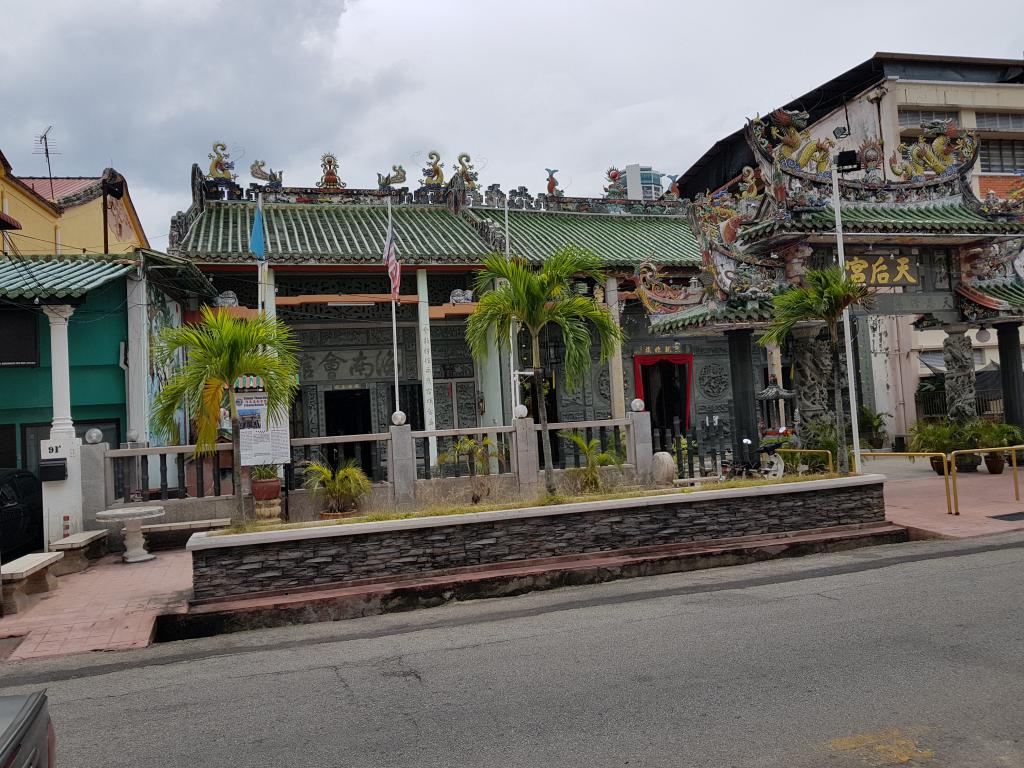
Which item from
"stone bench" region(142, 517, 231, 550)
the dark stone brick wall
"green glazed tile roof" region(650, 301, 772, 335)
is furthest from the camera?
"green glazed tile roof" region(650, 301, 772, 335)

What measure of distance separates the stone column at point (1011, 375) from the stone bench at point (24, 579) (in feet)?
55.6

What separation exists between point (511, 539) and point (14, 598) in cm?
514

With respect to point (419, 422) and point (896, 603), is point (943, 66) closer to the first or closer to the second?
point (419, 422)

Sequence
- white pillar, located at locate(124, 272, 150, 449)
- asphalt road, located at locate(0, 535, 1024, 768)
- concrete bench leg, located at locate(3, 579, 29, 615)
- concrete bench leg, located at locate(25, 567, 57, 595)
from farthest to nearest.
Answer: white pillar, located at locate(124, 272, 150, 449) < concrete bench leg, located at locate(25, 567, 57, 595) < concrete bench leg, located at locate(3, 579, 29, 615) < asphalt road, located at locate(0, 535, 1024, 768)

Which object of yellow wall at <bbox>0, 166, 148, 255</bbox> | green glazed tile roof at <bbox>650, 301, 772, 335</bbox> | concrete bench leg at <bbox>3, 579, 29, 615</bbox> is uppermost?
yellow wall at <bbox>0, 166, 148, 255</bbox>

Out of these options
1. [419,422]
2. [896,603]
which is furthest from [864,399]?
[896,603]

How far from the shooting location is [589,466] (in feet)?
33.2

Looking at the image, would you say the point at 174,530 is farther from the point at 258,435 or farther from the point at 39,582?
the point at 39,582

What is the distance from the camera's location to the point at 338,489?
32.9ft

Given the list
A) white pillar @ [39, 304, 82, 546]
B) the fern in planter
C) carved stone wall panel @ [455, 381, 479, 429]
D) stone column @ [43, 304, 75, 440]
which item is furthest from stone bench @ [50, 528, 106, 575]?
carved stone wall panel @ [455, 381, 479, 429]

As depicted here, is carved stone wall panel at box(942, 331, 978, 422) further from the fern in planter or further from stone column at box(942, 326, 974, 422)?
the fern in planter

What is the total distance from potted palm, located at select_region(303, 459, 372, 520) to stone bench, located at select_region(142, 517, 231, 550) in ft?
5.74

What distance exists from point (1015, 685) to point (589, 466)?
235 inches

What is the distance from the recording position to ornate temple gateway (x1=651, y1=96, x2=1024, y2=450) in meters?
13.0
